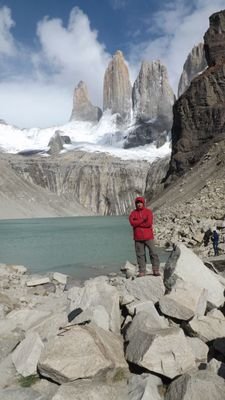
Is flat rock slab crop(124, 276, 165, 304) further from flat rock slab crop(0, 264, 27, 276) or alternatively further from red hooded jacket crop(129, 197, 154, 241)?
flat rock slab crop(0, 264, 27, 276)

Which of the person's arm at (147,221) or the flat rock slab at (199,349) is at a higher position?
the person's arm at (147,221)

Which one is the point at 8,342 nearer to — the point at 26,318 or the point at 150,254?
the point at 26,318

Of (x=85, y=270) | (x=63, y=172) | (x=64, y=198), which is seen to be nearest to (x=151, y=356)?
(x=85, y=270)

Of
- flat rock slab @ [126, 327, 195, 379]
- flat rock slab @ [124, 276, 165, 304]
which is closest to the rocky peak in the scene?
flat rock slab @ [124, 276, 165, 304]

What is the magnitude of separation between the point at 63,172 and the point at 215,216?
15019 cm

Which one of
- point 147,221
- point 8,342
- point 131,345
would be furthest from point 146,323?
point 147,221

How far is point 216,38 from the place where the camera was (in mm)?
97062

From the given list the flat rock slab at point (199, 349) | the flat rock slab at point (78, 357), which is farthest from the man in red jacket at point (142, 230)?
the flat rock slab at point (78, 357)

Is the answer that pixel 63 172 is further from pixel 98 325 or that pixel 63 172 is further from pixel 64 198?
pixel 98 325

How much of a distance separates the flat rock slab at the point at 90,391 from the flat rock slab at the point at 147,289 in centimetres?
242

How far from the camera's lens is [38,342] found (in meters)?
6.43

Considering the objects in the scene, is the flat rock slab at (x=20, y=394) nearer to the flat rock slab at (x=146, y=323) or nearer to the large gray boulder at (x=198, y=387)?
the flat rock slab at (x=146, y=323)

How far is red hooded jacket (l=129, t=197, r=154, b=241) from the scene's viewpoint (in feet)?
32.5

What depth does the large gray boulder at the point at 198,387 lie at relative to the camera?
15.8ft
